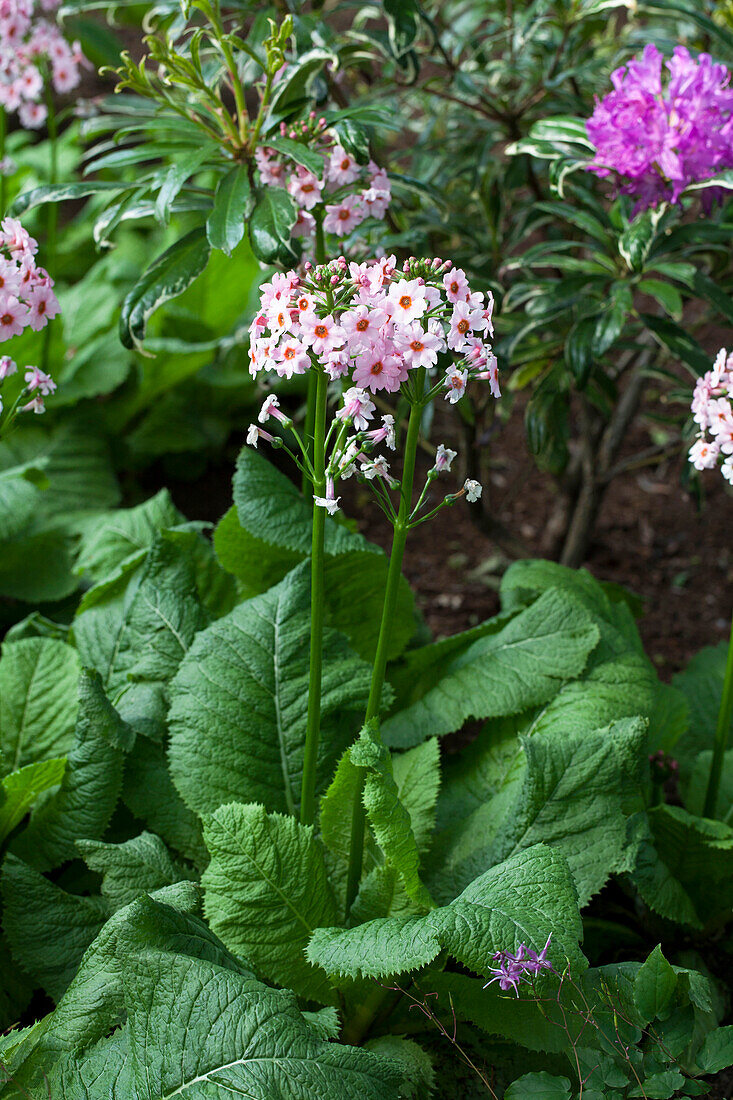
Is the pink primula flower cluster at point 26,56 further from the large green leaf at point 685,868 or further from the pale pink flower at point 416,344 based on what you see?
the large green leaf at point 685,868

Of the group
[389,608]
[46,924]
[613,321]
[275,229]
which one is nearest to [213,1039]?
[46,924]

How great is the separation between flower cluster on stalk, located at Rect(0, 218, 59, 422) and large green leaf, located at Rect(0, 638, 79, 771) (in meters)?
0.65

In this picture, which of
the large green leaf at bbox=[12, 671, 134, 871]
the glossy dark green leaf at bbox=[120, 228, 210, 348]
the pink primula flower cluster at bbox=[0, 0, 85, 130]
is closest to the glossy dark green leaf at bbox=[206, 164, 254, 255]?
the glossy dark green leaf at bbox=[120, 228, 210, 348]

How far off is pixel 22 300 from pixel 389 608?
0.89 m

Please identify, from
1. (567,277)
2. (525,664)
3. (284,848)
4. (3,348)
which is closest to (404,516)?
(284,848)

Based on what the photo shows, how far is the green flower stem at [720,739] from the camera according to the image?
179 cm

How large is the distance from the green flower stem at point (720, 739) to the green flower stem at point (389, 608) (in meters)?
0.69

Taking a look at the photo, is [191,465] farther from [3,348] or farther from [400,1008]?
[400,1008]

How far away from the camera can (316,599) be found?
4.84 ft

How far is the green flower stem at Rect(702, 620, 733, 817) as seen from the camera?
5.86 ft

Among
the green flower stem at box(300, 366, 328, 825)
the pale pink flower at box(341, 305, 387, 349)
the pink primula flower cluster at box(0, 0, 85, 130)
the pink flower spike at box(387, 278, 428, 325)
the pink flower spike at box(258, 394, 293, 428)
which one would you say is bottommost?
the green flower stem at box(300, 366, 328, 825)

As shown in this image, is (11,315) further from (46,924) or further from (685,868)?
(685,868)

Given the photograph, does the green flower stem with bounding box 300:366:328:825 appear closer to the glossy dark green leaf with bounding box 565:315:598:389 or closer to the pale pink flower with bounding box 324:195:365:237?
the pale pink flower with bounding box 324:195:365:237

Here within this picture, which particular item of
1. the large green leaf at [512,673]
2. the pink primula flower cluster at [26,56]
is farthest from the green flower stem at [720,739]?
the pink primula flower cluster at [26,56]
